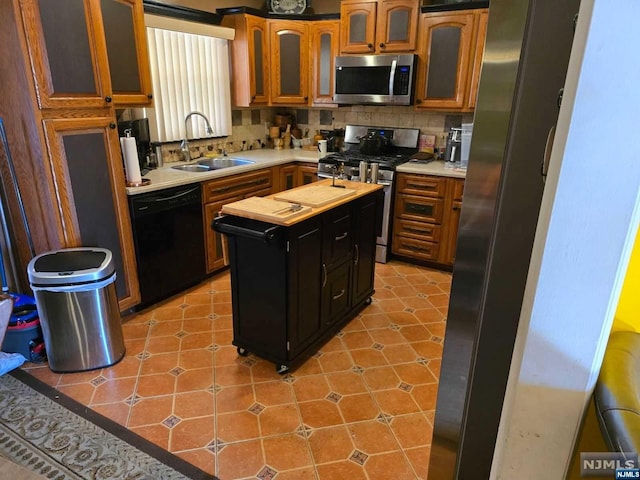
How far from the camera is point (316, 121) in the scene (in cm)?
482

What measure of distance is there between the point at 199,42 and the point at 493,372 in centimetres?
386

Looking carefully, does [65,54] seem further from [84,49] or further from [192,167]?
[192,167]

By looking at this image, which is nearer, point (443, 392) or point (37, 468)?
point (443, 392)

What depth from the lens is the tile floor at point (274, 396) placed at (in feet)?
5.99

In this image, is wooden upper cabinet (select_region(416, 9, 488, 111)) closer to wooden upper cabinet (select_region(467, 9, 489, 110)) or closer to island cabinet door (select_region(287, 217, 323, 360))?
wooden upper cabinet (select_region(467, 9, 489, 110))

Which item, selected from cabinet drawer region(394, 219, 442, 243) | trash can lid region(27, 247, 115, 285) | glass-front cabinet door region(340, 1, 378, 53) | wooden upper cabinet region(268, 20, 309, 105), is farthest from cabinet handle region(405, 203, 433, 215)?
trash can lid region(27, 247, 115, 285)

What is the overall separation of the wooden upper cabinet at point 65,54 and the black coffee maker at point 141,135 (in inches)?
24.6

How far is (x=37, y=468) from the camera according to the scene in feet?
5.68

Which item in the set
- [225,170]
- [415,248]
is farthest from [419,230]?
[225,170]

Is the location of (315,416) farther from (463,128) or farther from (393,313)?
(463,128)

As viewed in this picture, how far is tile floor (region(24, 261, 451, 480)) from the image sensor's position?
5.99 ft

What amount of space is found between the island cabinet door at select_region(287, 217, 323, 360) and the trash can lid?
1044mm

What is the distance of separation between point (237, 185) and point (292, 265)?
1.64 meters

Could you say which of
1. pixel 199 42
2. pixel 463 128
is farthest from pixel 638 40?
pixel 199 42
